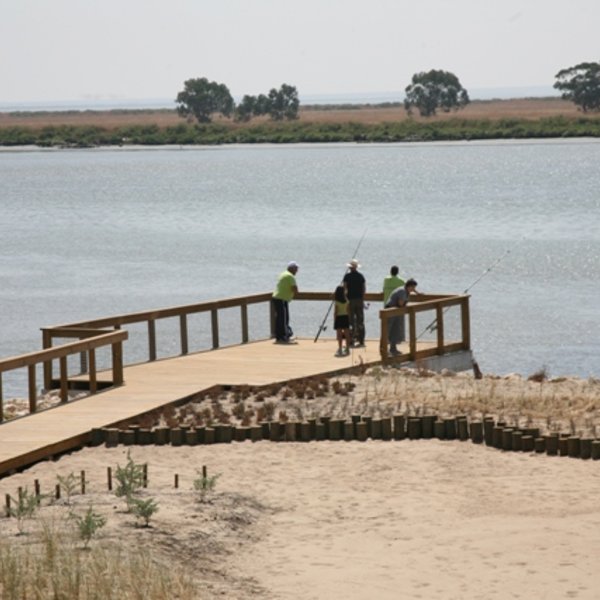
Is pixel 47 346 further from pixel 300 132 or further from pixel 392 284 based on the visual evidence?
pixel 300 132

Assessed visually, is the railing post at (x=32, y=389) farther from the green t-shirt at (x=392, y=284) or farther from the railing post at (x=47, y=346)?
the green t-shirt at (x=392, y=284)

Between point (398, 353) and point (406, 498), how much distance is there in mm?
8070

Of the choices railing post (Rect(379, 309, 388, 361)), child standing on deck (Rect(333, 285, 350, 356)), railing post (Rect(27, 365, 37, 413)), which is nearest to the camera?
railing post (Rect(27, 365, 37, 413))

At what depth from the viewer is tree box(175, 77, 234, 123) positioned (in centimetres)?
18400

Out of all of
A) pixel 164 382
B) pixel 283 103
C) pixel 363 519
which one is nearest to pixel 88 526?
pixel 363 519

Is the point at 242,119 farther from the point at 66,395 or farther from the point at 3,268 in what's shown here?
the point at 66,395

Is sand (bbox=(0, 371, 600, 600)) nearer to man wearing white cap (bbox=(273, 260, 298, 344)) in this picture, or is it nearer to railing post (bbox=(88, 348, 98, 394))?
railing post (bbox=(88, 348, 98, 394))

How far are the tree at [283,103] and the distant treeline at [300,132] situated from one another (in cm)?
442

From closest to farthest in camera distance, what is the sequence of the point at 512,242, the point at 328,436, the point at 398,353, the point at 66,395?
1. the point at 328,436
2. the point at 66,395
3. the point at 398,353
4. the point at 512,242

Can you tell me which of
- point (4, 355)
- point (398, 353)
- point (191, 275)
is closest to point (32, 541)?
point (398, 353)

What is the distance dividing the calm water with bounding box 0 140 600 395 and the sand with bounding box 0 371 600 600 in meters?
12.4

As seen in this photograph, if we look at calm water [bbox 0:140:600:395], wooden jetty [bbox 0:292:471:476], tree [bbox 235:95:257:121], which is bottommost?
calm water [bbox 0:140:600:395]

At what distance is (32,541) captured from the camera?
1331 cm

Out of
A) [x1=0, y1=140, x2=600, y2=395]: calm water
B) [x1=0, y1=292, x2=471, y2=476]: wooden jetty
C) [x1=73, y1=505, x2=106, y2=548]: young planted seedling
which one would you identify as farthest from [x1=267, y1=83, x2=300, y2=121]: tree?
[x1=73, y1=505, x2=106, y2=548]: young planted seedling
